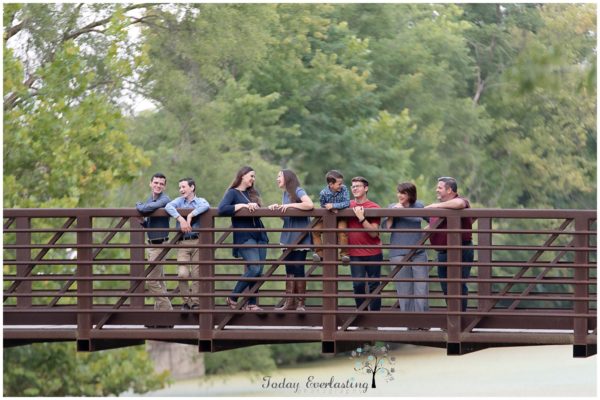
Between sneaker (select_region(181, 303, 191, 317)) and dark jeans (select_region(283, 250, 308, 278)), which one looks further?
sneaker (select_region(181, 303, 191, 317))

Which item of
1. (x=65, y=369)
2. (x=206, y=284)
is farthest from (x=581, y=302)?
(x=65, y=369)

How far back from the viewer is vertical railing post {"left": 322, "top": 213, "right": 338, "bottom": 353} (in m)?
13.4

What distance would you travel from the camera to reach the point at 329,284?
44.5 feet

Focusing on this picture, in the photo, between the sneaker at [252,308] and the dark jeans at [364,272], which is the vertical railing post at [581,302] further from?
the sneaker at [252,308]

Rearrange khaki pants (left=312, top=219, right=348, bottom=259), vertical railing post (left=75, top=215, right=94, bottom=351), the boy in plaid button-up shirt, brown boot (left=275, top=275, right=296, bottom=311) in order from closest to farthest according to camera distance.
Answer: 1. the boy in plaid button-up shirt
2. khaki pants (left=312, top=219, right=348, bottom=259)
3. brown boot (left=275, top=275, right=296, bottom=311)
4. vertical railing post (left=75, top=215, right=94, bottom=351)

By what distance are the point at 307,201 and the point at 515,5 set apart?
105 feet

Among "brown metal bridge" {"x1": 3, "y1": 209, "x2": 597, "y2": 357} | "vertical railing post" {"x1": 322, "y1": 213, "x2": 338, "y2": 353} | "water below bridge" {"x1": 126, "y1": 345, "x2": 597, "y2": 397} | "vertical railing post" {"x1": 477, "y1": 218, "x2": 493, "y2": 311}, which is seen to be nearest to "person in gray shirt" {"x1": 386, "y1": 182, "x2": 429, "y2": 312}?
"brown metal bridge" {"x1": 3, "y1": 209, "x2": 597, "y2": 357}

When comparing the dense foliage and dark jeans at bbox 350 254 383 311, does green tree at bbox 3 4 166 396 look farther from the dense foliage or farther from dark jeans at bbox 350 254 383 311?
dark jeans at bbox 350 254 383 311

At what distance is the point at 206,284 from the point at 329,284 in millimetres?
1076

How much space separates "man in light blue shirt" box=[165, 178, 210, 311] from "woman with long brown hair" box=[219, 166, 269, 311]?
257 millimetres

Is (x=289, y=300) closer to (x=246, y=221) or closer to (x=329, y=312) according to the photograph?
(x=329, y=312)

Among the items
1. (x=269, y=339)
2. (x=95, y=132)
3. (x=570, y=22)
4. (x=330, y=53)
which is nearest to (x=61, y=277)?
(x=269, y=339)

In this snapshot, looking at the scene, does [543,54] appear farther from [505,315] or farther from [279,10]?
[279,10]

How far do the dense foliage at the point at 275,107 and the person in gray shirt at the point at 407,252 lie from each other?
441 inches
